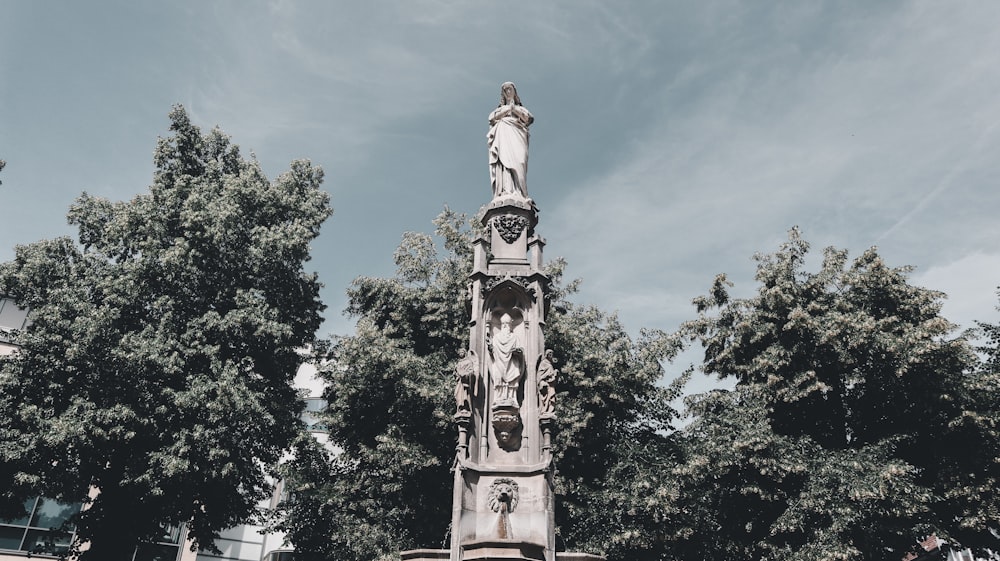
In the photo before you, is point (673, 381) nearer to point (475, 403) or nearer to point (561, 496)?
point (561, 496)

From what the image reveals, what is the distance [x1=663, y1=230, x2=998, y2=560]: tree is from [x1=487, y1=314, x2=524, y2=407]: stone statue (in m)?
7.92

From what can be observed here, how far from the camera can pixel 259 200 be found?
1848cm

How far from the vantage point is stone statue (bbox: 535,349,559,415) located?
871cm

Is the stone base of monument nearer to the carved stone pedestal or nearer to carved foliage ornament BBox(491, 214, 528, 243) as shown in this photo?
the carved stone pedestal

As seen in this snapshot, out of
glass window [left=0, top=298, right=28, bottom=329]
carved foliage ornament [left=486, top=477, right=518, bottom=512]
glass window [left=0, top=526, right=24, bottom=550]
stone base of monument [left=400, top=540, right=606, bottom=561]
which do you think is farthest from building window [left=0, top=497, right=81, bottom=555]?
carved foliage ornament [left=486, top=477, right=518, bottom=512]

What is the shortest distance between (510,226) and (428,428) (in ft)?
26.7

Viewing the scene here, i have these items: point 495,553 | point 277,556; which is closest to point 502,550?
point 495,553

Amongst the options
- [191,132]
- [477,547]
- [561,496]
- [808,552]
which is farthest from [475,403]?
[191,132]

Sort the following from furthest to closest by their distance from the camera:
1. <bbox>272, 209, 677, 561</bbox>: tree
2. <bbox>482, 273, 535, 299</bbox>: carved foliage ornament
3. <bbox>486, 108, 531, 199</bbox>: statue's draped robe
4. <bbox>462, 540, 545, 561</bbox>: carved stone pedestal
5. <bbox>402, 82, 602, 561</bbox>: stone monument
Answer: <bbox>272, 209, 677, 561</bbox>: tree → <bbox>486, 108, 531, 199</bbox>: statue's draped robe → <bbox>482, 273, 535, 299</bbox>: carved foliage ornament → <bbox>402, 82, 602, 561</bbox>: stone monument → <bbox>462, 540, 545, 561</bbox>: carved stone pedestal

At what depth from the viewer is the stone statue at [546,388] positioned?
871cm

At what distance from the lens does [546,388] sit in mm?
8805

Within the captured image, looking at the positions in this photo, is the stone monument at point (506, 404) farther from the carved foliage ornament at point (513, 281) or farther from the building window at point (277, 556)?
the building window at point (277, 556)

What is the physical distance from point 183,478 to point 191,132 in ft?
32.4

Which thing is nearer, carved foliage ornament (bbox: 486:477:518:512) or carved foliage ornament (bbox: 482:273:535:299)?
carved foliage ornament (bbox: 486:477:518:512)
